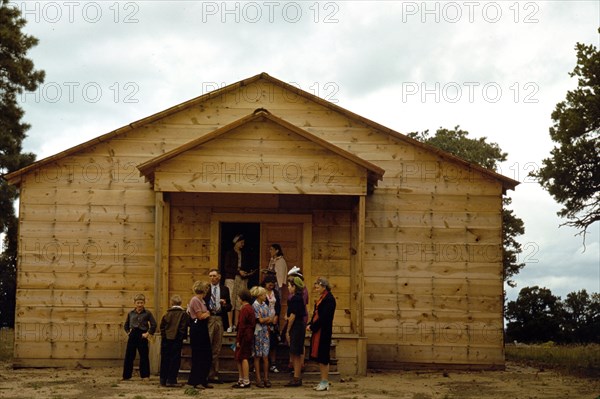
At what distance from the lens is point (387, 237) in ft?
68.0

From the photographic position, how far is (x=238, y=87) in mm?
21828

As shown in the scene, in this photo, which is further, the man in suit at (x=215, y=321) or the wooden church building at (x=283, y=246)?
the wooden church building at (x=283, y=246)

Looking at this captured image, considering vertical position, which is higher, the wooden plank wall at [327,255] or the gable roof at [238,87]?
the gable roof at [238,87]

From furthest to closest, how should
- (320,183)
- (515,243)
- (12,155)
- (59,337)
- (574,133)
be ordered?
(515,243)
(12,155)
(574,133)
(59,337)
(320,183)

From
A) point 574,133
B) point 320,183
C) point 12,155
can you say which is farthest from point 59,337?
point 12,155

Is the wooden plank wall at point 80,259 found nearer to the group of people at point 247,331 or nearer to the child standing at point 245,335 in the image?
the group of people at point 247,331

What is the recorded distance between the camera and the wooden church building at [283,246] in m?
20.4

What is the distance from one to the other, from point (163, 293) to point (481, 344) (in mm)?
7137

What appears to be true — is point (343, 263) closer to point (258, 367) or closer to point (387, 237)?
point (387, 237)

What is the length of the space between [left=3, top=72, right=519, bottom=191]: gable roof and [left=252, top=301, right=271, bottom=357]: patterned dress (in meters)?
6.11

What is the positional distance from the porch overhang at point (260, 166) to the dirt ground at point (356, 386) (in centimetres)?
389

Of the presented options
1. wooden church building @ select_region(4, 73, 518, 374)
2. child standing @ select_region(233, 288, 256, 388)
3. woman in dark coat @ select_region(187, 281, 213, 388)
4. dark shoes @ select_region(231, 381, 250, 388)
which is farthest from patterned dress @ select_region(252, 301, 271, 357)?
wooden church building @ select_region(4, 73, 518, 374)

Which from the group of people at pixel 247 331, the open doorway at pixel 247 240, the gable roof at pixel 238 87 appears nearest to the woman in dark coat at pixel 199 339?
the group of people at pixel 247 331

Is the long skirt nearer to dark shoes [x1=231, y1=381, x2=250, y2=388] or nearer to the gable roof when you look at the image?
dark shoes [x1=231, y1=381, x2=250, y2=388]
